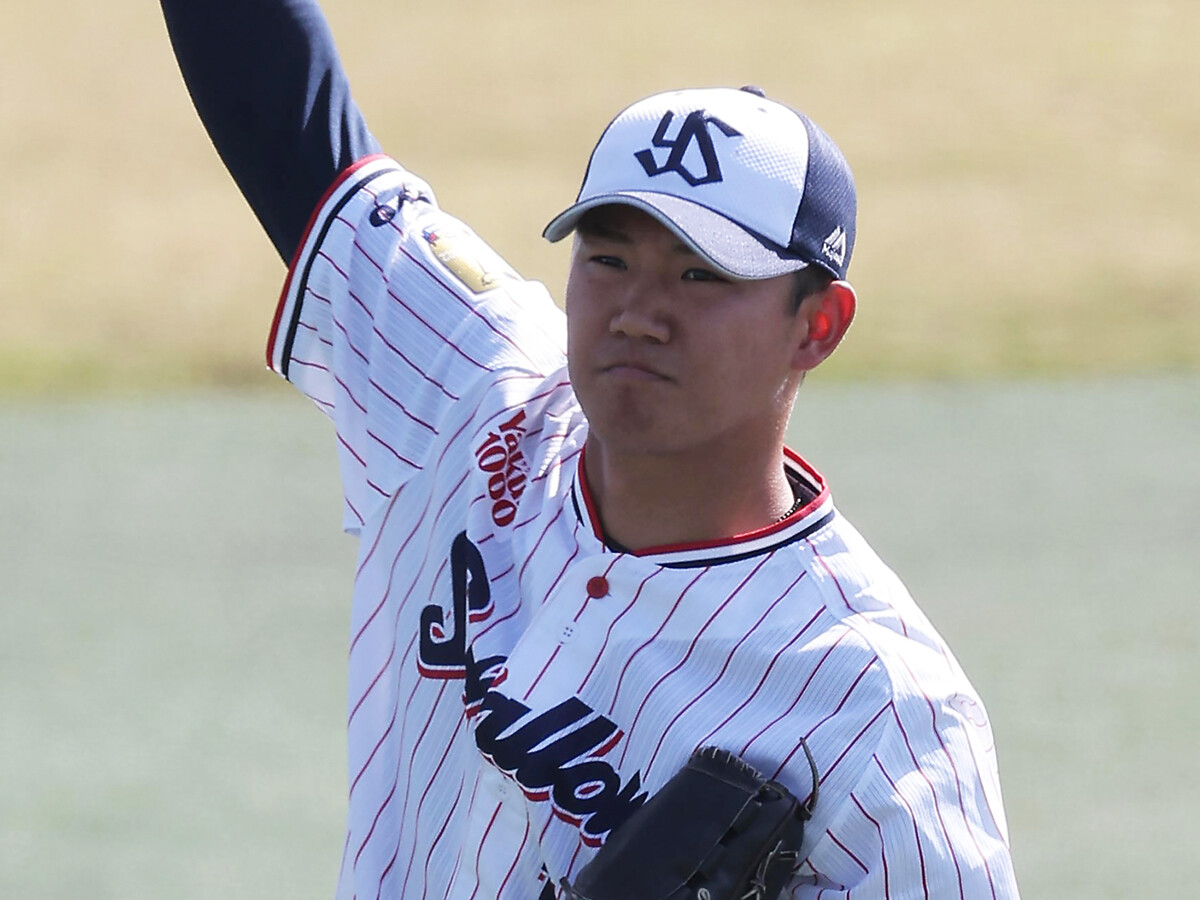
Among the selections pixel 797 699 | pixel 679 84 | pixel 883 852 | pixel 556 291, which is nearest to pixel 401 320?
pixel 797 699

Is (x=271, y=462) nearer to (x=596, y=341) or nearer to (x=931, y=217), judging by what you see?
(x=931, y=217)

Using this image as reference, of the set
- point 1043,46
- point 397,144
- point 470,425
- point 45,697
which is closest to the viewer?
point 470,425

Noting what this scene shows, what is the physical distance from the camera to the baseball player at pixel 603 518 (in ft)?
5.03

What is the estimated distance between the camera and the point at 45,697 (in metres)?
4.11

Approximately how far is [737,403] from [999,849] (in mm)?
445

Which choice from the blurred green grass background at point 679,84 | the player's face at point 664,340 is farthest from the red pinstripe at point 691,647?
the blurred green grass background at point 679,84

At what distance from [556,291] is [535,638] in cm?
535

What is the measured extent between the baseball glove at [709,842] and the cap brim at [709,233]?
42cm

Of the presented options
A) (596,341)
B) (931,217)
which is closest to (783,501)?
(596,341)

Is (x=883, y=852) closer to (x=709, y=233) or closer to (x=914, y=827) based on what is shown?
(x=914, y=827)

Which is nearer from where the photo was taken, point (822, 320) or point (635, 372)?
point (635, 372)

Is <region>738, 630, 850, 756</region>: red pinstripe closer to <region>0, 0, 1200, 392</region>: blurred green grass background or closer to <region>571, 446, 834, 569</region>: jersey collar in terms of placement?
<region>571, 446, 834, 569</region>: jersey collar

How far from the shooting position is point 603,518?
5.68ft

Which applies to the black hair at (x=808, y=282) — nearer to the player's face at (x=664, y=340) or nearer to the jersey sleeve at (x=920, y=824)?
the player's face at (x=664, y=340)
